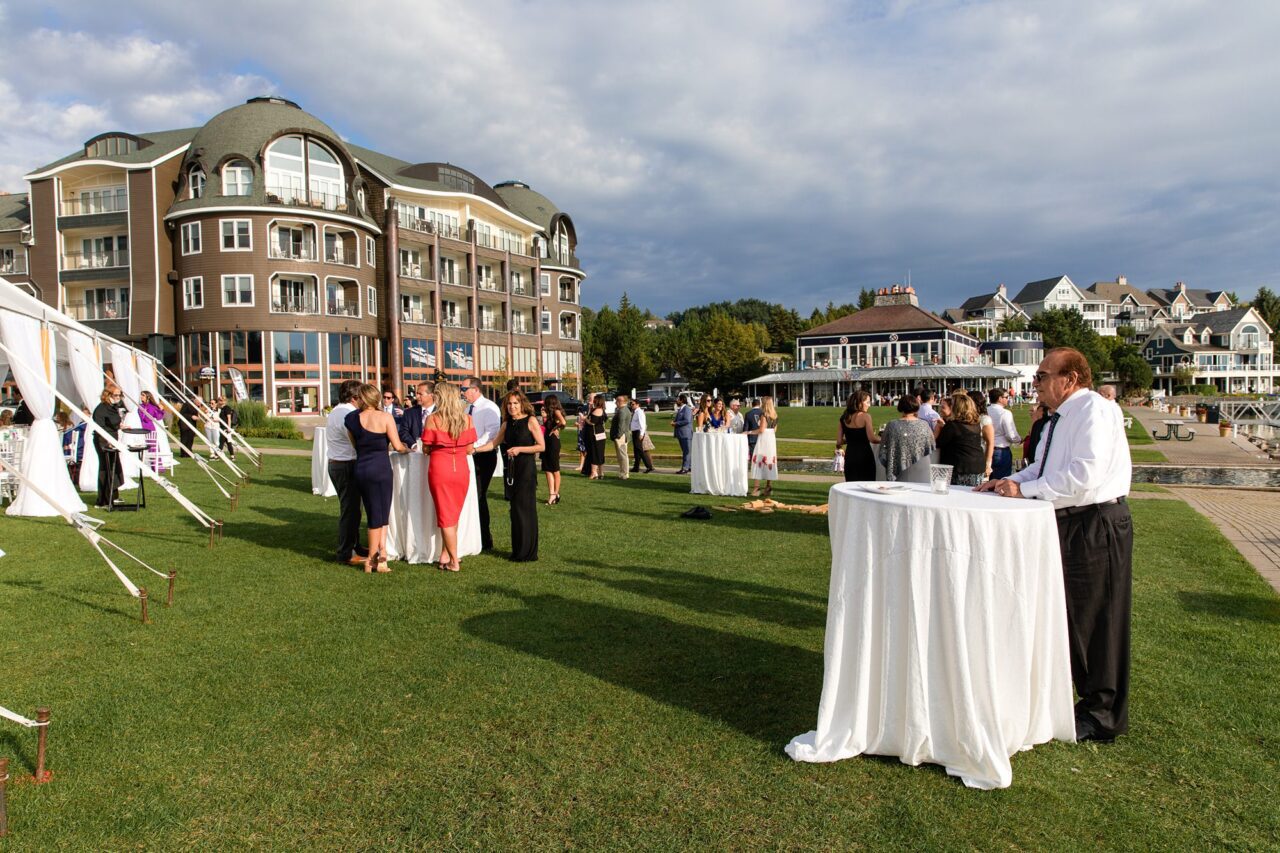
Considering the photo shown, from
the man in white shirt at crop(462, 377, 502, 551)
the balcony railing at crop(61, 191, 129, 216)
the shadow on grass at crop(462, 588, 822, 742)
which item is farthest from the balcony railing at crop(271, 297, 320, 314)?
the shadow on grass at crop(462, 588, 822, 742)

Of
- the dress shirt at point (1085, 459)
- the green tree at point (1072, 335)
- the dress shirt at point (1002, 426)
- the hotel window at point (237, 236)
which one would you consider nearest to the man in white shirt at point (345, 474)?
the dress shirt at point (1085, 459)

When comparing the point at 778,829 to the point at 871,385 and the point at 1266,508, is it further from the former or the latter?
the point at 871,385

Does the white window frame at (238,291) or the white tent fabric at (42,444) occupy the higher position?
the white window frame at (238,291)

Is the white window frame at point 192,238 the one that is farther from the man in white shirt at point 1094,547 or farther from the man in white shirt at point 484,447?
the man in white shirt at point 1094,547

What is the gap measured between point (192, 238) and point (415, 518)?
138 ft

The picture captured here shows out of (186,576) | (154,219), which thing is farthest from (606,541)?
(154,219)

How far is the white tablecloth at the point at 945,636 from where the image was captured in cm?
345

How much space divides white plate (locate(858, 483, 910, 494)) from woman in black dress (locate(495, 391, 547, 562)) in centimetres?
468

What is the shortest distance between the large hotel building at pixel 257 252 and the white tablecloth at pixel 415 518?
120 feet

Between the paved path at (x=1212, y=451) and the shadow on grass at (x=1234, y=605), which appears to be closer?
the shadow on grass at (x=1234, y=605)

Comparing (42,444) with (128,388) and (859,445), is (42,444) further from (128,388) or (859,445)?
(859,445)

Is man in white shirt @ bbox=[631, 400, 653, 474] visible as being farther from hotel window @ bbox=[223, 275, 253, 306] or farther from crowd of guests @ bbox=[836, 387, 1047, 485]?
hotel window @ bbox=[223, 275, 253, 306]

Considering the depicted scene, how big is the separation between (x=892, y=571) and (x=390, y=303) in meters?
46.9

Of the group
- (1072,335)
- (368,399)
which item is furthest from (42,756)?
(1072,335)
